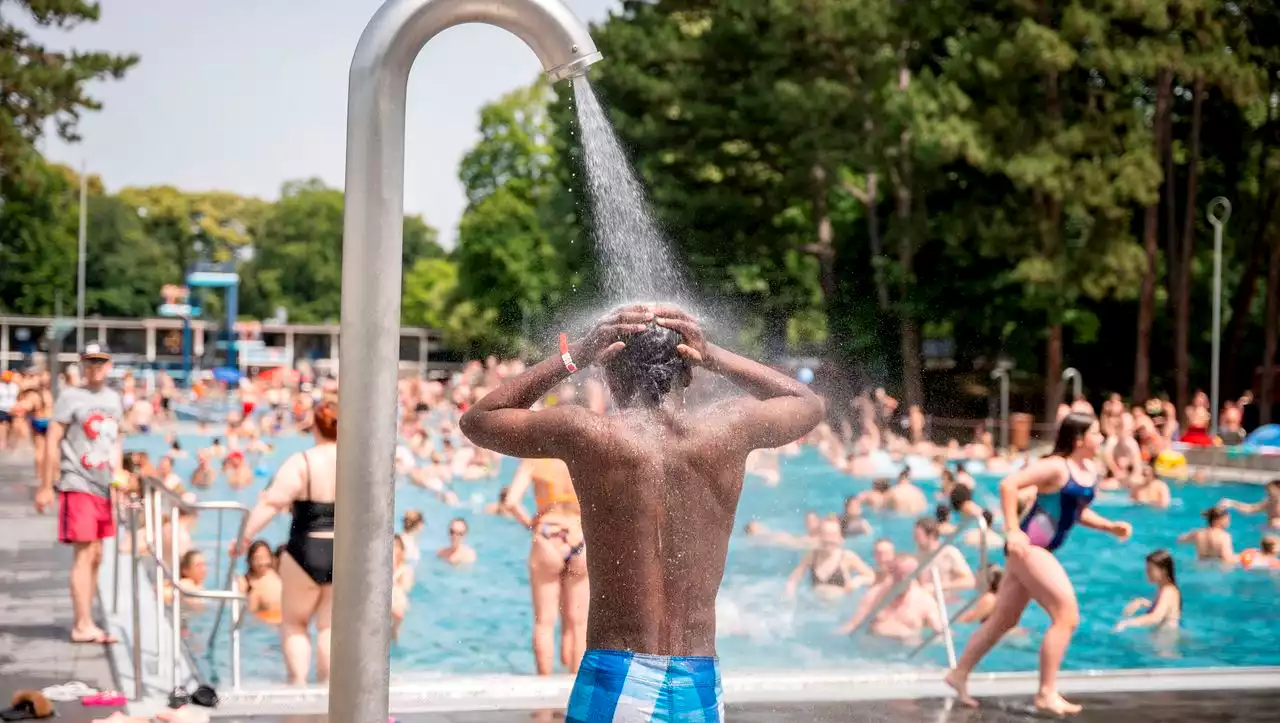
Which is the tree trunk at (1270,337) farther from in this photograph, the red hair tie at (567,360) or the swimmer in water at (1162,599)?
the red hair tie at (567,360)

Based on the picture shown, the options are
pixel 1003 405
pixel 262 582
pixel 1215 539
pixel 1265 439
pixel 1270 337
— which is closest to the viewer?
pixel 262 582

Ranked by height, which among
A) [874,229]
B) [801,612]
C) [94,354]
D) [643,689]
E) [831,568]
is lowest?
[801,612]

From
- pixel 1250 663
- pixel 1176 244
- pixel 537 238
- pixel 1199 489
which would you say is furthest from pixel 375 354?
pixel 537 238

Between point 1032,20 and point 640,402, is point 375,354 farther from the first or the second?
point 1032,20

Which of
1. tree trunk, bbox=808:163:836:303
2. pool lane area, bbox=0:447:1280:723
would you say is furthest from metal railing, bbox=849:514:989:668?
tree trunk, bbox=808:163:836:303

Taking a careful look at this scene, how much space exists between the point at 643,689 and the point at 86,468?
552 centimetres

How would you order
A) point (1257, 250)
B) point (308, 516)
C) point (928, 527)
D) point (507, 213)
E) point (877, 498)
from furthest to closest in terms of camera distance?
point (507, 213)
point (1257, 250)
point (877, 498)
point (928, 527)
point (308, 516)

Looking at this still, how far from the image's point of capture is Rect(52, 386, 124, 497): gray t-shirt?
7.83m

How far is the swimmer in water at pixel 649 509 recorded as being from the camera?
10.7ft

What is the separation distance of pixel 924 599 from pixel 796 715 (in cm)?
443

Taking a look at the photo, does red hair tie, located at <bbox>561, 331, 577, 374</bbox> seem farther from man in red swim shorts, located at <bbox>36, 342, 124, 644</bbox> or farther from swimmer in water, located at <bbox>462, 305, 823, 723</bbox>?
man in red swim shorts, located at <bbox>36, 342, 124, 644</bbox>

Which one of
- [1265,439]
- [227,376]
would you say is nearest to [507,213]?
[227,376]

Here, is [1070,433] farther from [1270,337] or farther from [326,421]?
[1270,337]

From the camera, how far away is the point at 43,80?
26453 millimetres
